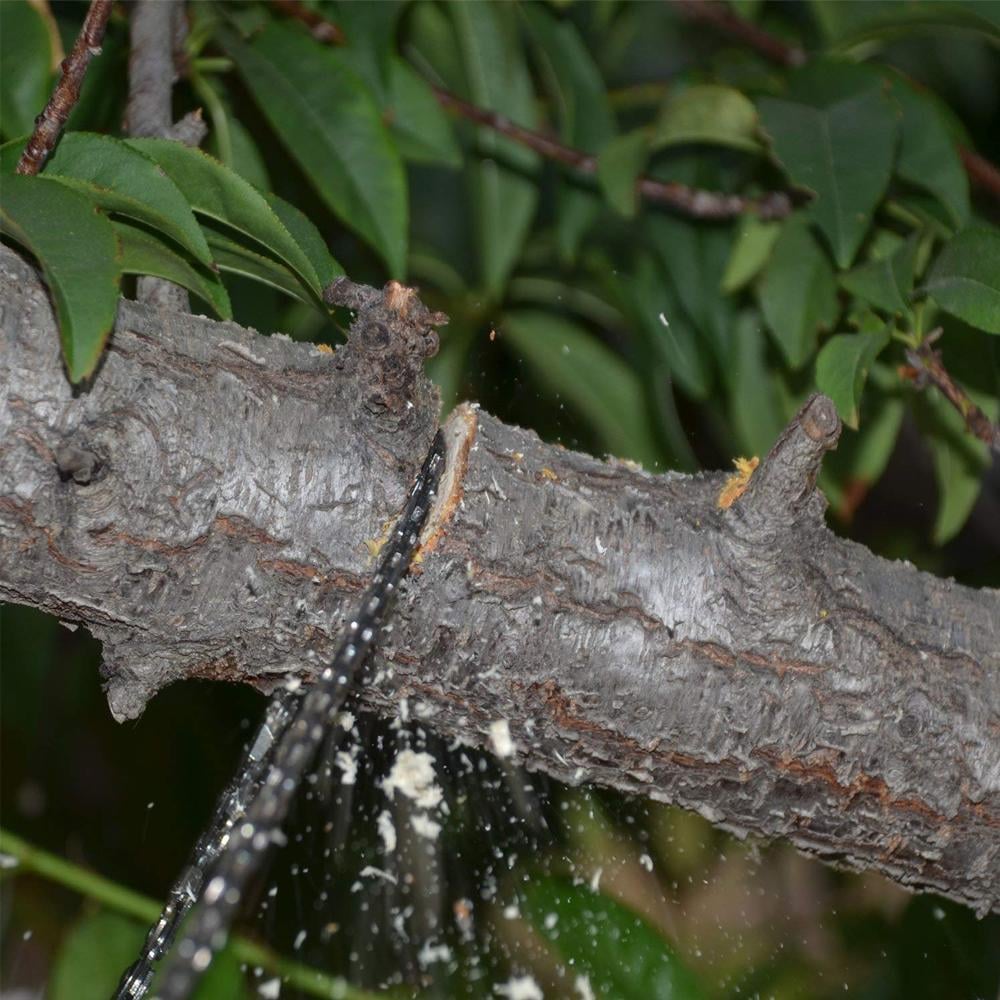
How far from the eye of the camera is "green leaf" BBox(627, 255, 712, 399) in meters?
1.00

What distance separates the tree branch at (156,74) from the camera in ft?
2.17

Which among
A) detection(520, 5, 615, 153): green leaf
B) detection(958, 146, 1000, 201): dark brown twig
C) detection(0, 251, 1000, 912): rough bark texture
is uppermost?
detection(958, 146, 1000, 201): dark brown twig

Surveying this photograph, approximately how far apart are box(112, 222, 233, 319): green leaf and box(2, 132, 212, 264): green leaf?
15 millimetres

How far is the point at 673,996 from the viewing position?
0.78m

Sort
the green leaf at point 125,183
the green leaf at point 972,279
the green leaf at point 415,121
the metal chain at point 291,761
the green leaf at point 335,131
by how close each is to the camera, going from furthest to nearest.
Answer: the green leaf at point 415,121 → the green leaf at point 335,131 → the green leaf at point 972,279 → the green leaf at point 125,183 → the metal chain at point 291,761

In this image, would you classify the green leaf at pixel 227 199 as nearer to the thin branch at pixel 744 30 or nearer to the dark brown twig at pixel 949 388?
the dark brown twig at pixel 949 388

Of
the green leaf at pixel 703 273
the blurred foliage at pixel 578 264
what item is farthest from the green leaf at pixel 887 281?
the green leaf at pixel 703 273

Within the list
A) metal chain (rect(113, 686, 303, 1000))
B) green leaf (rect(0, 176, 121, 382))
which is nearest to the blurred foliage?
green leaf (rect(0, 176, 121, 382))

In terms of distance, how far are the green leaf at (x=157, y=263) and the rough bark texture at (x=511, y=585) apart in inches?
0.9

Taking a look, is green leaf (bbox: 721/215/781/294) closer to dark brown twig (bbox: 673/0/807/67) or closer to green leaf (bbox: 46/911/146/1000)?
dark brown twig (bbox: 673/0/807/67)

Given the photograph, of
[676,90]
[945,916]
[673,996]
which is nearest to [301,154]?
[676,90]

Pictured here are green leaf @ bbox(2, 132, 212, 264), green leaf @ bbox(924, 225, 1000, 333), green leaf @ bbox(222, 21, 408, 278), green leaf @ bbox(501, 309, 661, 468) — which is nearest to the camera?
green leaf @ bbox(2, 132, 212, 264)

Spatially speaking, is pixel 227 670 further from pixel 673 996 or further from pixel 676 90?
pixel 676 90

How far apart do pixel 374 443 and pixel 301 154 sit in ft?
0.95
